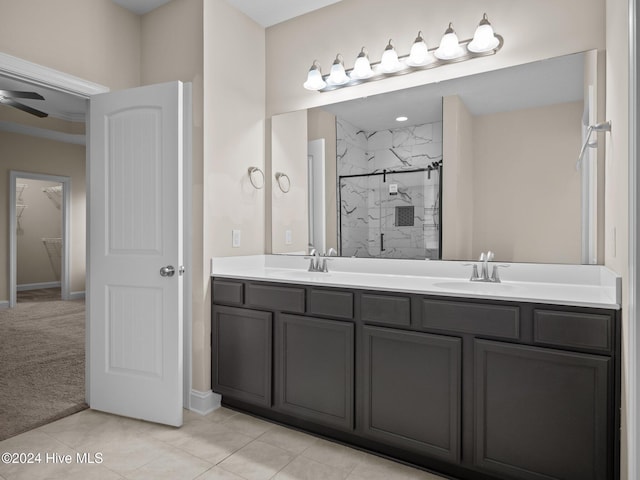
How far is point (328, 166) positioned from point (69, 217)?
18.8 feet

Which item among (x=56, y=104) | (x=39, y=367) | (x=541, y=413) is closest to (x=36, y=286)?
(x=56, y=104)

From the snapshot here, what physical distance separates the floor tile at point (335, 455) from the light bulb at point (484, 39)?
88.1 inches

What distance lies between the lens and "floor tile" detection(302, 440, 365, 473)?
2000 millimetres

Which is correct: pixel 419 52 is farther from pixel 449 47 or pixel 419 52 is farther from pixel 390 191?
pixel 390 191

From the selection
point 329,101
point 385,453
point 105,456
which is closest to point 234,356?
point 105,456

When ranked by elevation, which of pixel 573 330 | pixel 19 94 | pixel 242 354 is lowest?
pixel 242 354

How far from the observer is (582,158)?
2.01 m

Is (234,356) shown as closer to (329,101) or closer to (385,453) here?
(385,453)

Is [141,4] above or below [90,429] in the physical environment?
above

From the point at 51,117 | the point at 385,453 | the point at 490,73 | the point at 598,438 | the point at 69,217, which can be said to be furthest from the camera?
the point at 69,217

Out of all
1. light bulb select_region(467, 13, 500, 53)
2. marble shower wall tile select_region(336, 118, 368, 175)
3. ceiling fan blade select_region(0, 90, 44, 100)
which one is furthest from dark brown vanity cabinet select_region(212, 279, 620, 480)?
ceiling fan blade select_region(0, 90, 44, 100)

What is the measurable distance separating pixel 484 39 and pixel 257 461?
2.48m

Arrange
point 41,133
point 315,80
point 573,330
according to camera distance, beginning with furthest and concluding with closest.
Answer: point 41,133
point 315,80
point 573,330

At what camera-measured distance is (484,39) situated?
215 centimetres
